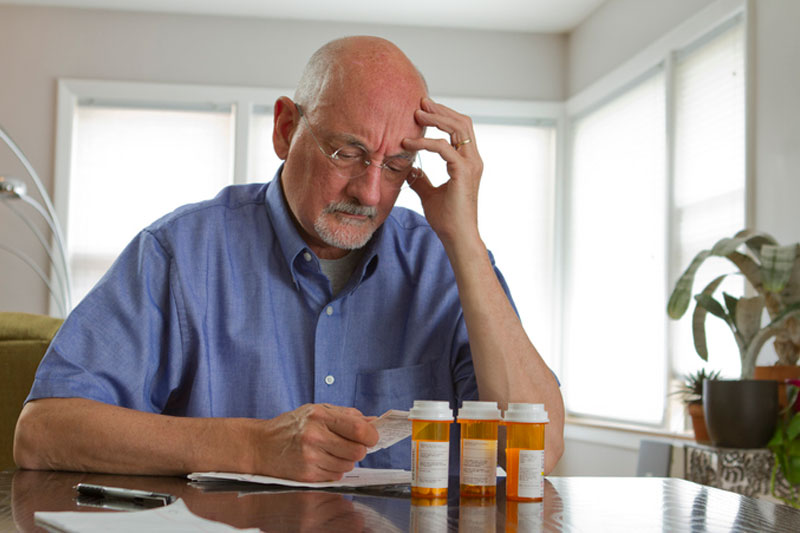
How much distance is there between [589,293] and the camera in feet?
17.7

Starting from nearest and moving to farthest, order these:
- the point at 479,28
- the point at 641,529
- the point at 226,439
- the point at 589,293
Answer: the point at 641,529
the point at 226,439
the point at 589,293
the point at 479,28

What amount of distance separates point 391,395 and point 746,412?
142 centimetres

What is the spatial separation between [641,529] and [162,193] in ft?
16.7

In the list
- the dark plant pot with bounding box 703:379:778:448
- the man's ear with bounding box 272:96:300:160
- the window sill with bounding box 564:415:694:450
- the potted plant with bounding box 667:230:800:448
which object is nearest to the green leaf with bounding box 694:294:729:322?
the potted plant with bounding box 667:230:800:448

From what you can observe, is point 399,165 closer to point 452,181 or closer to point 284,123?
point 452,181

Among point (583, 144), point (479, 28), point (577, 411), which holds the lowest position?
point (577, 411)

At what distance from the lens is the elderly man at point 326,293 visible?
1441mm

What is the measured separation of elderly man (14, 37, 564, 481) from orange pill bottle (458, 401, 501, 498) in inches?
11.8

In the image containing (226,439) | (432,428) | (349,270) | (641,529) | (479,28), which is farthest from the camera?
(479,28)

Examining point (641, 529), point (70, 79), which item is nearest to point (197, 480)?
point (641, 529)

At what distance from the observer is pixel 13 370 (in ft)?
5.60

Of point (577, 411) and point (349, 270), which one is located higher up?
point (349, 270)

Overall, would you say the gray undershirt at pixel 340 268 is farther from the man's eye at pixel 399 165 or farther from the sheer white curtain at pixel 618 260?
the sheer white curtain at pixel 618 260

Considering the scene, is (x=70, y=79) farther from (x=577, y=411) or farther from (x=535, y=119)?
(x=577, y=411)
